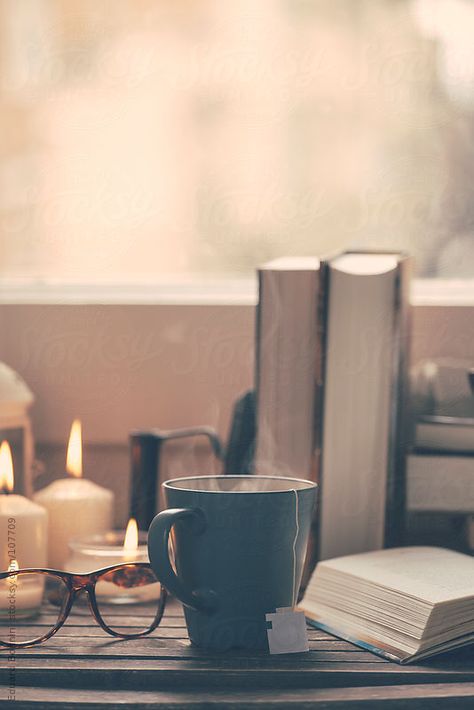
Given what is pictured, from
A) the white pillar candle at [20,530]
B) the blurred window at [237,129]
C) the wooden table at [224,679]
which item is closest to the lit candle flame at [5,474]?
the white pillar candle at [20,530]

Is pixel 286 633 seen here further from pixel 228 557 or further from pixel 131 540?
pixel 131 540

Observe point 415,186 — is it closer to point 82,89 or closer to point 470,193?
point 470,193

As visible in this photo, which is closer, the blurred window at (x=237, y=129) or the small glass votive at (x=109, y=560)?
the small glass votive at (x=109, y=560)

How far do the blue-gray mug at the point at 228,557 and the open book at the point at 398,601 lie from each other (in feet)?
0.16

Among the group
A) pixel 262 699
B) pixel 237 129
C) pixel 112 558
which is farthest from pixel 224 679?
pixel 237 129

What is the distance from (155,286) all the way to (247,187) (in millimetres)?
131

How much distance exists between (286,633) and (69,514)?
0.24 metres

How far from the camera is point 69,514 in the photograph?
0.65 m

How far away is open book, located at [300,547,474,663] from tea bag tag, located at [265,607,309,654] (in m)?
0.03

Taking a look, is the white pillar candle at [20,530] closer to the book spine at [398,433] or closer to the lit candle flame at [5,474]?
the lit candle flame at [5,474]

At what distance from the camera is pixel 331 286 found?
62 cm

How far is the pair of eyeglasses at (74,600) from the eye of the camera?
0.50 meters

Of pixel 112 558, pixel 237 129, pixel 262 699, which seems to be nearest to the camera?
pixel 262 699

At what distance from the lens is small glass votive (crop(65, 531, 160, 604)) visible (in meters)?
0.57
